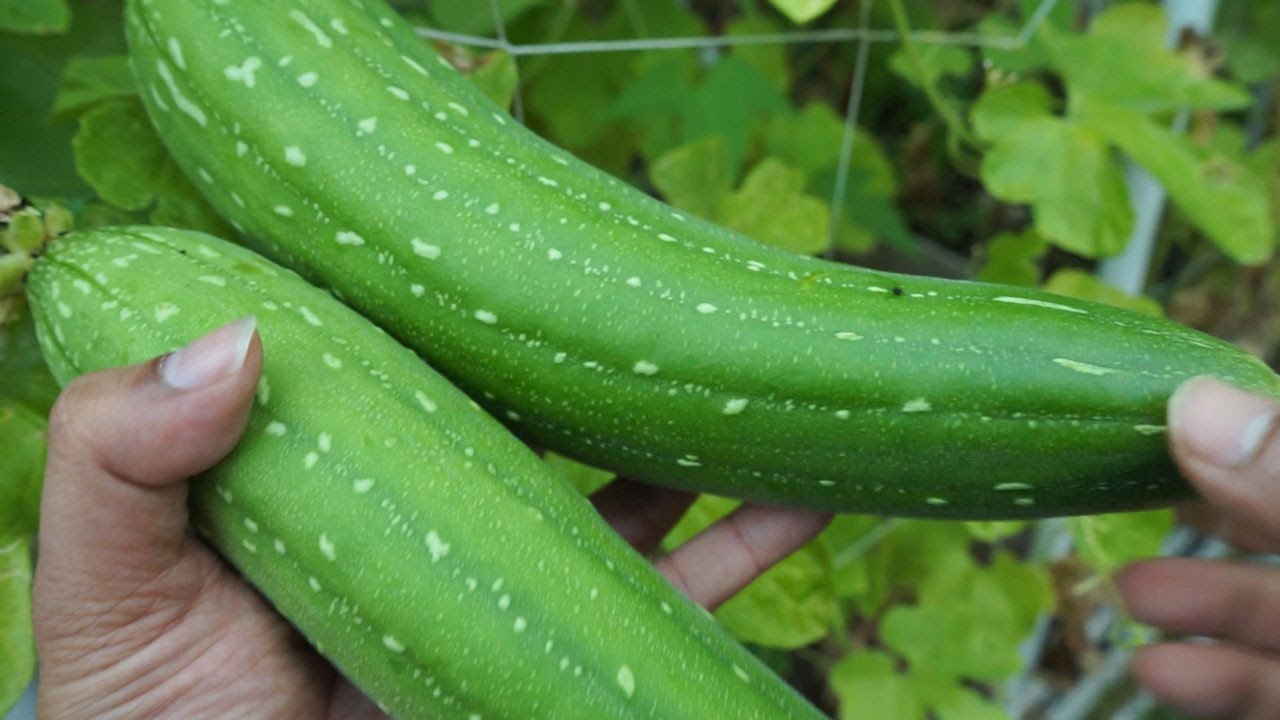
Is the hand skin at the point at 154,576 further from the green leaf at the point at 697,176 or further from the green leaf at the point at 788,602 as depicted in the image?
the green leaf at the point at 697,176

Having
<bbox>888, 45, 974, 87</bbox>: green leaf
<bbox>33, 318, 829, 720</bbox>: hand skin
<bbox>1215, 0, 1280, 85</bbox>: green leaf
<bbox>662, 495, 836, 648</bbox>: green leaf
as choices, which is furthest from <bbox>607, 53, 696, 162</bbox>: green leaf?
<bbox>1215, 0, 1280, 85</bbox>: green leaf

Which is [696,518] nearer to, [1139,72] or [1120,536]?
[1120,536]

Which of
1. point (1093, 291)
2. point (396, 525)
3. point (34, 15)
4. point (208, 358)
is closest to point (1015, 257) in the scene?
point (1093, 291)

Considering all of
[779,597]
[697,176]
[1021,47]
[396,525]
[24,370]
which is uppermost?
[1021,47]

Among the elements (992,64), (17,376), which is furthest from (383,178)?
(992,64)

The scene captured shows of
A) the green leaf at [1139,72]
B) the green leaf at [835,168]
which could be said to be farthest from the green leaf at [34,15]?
the green leaf at [1139,72]

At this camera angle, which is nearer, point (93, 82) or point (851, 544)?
point (93, 82)
